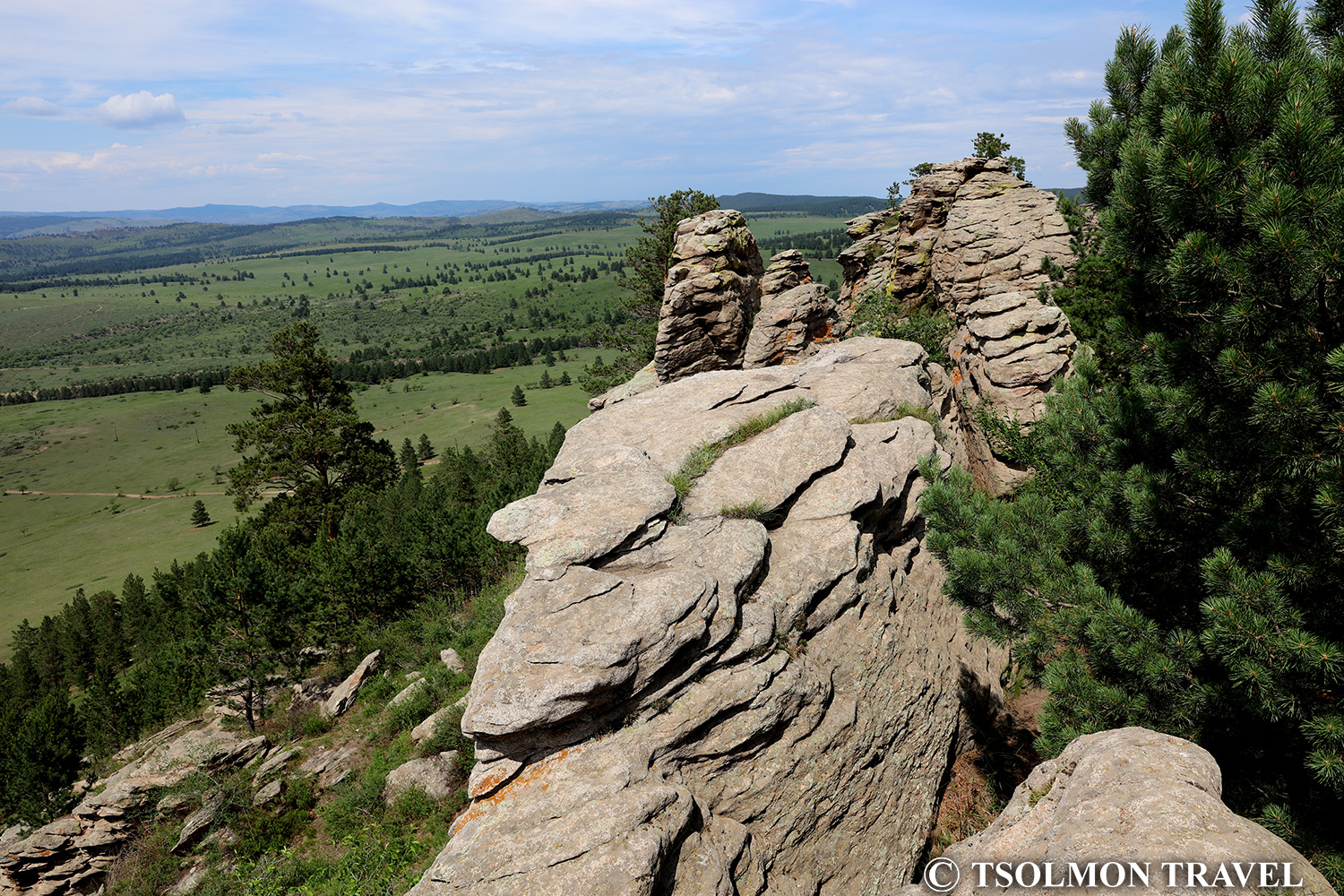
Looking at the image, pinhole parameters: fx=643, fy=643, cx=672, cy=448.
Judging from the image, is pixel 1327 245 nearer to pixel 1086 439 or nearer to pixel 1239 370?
pixel 1239 370

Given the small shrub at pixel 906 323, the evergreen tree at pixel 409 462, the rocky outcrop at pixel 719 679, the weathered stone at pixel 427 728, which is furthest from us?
the evergreen tree at pixel 409 462

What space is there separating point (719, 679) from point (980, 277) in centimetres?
2372

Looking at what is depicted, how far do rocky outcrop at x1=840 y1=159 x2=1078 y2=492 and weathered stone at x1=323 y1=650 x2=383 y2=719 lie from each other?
23197mm

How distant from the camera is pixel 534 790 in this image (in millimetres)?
8039

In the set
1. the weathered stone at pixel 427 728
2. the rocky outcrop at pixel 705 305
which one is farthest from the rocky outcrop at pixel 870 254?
the weathered stone at pixel 427 728

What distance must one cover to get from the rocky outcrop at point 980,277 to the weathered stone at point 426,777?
596 inches

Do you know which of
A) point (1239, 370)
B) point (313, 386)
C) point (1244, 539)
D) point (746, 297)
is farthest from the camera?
point (313, 386)

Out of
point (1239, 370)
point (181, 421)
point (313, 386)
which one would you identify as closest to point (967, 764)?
point (1239, 370)

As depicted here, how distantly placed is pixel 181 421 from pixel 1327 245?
23199 centimetres

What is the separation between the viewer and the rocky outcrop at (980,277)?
69.9 ft

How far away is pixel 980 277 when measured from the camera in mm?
26734

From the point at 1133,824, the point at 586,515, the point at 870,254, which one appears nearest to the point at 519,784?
the point at 586,515

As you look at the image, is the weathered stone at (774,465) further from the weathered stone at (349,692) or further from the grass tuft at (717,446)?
the weathered stone at (349,692)

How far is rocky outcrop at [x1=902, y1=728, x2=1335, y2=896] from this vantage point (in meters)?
5.02
